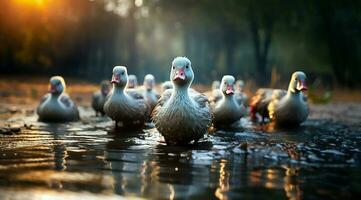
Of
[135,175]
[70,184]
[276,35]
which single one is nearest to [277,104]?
[135,175]

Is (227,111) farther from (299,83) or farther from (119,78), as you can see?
(119,78)

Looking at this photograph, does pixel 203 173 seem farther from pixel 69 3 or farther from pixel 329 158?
pixel 69 3

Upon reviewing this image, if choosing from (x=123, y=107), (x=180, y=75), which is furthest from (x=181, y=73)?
(x=123, y=107)

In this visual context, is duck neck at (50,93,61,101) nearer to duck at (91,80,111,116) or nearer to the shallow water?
duck at (91,80,111,116)

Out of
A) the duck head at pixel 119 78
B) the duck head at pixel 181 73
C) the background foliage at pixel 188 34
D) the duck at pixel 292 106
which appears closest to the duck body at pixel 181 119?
the duck head at pixel 181 73

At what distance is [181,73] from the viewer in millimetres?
8750

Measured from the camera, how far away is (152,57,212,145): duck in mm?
8859

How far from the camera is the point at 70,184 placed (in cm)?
582

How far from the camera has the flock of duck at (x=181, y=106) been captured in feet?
29.3

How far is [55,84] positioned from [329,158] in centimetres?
823

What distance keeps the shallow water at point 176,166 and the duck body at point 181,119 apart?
0.84 feet

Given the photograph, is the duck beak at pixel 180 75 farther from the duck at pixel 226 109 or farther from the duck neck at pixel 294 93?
the duck neck at pixel 294 93

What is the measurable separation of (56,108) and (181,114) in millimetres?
5600

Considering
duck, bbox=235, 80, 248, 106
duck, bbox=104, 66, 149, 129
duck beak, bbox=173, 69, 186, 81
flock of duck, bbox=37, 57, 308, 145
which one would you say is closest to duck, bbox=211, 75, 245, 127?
flock of duck, bbox=37, 57, 308, 145
